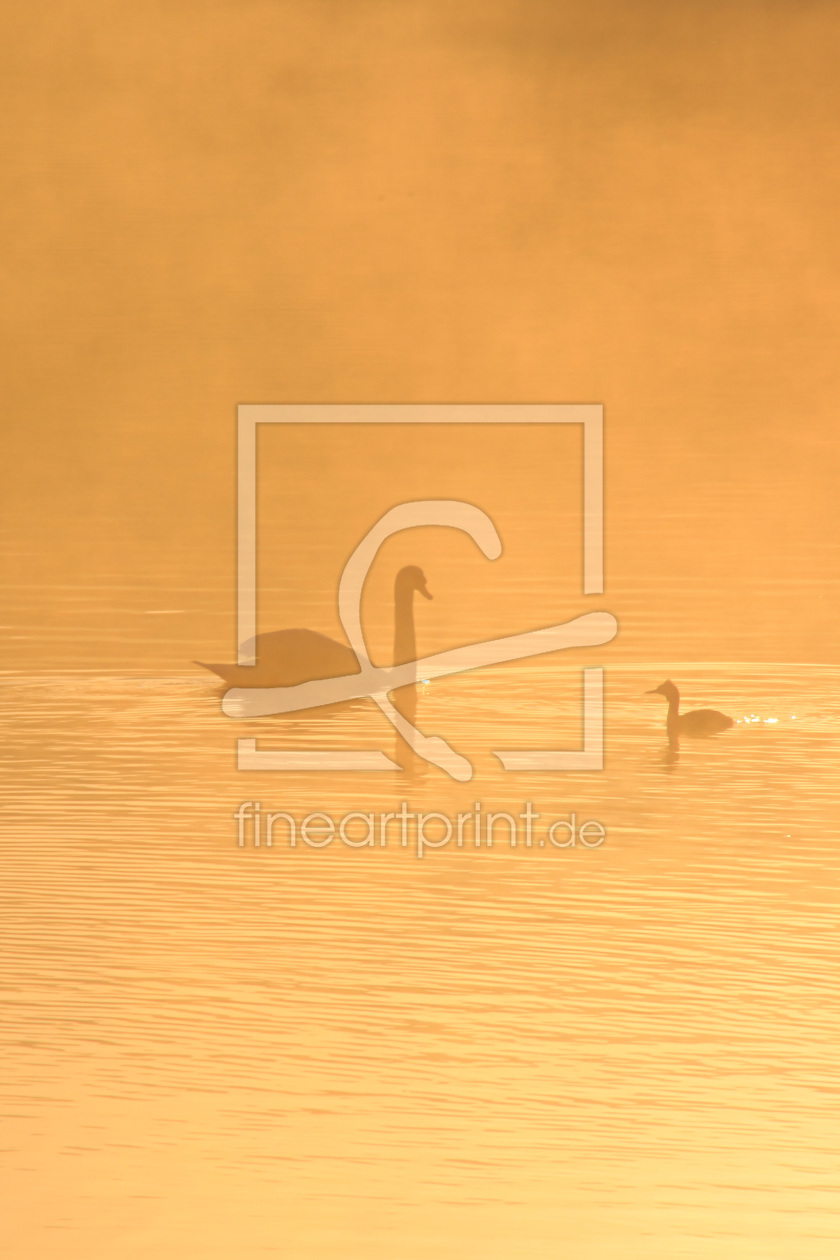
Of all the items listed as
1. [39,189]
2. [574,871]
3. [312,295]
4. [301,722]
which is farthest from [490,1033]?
[39,189]

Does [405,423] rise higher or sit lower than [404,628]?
higher

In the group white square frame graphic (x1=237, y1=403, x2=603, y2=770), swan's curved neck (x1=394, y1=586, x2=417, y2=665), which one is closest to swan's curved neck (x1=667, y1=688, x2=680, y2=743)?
white square frame graphic (x1=237, y1=403, x2=603, y2=770)

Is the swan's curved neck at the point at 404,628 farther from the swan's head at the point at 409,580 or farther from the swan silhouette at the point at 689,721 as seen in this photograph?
the swan silhouette at the point at 689,721

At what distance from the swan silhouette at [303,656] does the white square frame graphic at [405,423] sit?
9cm

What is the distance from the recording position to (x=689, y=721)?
6.66 metres

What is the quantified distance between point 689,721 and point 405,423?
11.1 meters

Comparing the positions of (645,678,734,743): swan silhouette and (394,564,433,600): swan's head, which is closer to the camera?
(645,678,734,743): swan silhouette

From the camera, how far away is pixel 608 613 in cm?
902

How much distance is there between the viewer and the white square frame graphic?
6418mm

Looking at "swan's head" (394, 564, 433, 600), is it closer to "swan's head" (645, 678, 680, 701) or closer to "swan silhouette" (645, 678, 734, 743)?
"swan's head" (645, 678, 680, 701)

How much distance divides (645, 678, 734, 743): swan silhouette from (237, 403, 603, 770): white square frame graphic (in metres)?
0.22

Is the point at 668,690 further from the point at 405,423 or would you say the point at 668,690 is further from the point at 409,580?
the point at 405,423

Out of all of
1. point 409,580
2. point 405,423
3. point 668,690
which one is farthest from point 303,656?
point 405,423

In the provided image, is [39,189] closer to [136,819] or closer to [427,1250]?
[136,819]
